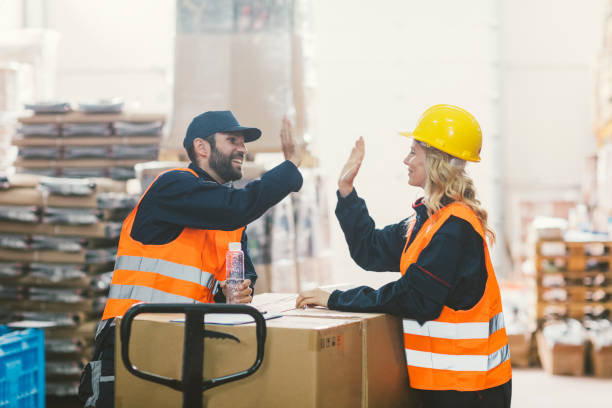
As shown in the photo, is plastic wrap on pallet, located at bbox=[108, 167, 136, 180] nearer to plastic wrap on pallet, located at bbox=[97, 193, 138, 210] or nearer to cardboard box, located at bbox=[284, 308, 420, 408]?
plastic wrap on pallet, located at bbox=[97, 193, 138, 210]

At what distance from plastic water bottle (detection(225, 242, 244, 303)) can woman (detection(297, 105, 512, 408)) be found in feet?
0.87

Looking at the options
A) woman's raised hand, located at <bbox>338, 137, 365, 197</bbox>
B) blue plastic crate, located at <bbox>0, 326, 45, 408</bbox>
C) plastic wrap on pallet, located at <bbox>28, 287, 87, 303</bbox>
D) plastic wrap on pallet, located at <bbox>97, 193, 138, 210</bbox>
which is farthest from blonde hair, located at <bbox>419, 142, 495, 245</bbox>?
plastic wrap on pallet, located at <bbox>28, 287, 87, 303</bbox>

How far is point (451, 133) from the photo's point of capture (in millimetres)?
2924

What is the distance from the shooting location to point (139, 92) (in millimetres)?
11695

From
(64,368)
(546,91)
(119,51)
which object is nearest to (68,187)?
(64,368)

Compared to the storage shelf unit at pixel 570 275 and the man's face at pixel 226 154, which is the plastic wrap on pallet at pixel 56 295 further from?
the storage shelf unit at pixel 570 275

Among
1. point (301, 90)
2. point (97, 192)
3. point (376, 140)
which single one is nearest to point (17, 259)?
point (97, 192)

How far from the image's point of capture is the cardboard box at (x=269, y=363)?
2.34 meters

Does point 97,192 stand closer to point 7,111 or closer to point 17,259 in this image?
point 17,259

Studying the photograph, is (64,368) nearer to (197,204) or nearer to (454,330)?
(197,204)

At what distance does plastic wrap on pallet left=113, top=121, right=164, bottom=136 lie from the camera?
5.80 meters

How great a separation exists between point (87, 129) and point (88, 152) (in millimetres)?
181

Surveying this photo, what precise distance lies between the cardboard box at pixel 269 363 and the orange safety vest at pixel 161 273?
0.90ft

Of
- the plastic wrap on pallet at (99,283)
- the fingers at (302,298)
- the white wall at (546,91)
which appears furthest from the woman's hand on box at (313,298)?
the white wall at (546,91)
